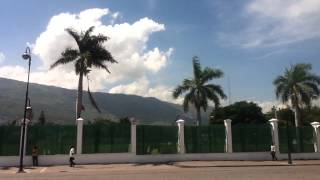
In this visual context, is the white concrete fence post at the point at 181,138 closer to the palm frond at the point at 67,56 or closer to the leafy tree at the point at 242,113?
the palm frond at the point at 67,56

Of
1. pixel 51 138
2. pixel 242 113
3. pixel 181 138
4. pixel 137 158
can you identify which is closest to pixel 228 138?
pixel 181 138

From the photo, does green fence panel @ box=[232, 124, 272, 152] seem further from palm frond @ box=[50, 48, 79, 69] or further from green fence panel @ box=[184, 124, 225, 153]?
palm frond @ box=[50, 48, 79, 69]

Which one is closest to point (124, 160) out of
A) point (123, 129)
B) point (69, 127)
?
point (123, 129)

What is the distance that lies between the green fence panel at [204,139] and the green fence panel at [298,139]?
4936mm

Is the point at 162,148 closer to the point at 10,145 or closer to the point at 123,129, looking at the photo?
the point at 123,129

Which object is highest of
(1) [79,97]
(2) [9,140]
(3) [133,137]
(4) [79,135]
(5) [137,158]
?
(1) [79,97]

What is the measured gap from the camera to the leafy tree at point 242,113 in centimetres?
8212

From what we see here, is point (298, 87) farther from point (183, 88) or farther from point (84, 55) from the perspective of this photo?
point (84, 55)

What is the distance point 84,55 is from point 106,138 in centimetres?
940

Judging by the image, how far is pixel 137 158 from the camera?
34.1 meters

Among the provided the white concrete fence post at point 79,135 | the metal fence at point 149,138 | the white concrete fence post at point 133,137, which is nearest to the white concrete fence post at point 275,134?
the metal fence at point 149,138

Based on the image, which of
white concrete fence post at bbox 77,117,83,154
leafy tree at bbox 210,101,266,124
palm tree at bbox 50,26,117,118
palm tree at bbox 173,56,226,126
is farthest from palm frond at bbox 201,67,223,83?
leafy tree at bbox 210,101,266,124

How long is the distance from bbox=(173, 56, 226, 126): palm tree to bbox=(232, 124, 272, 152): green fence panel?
1243cm

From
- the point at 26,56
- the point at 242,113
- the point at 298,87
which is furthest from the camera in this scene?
the point at 242,113
